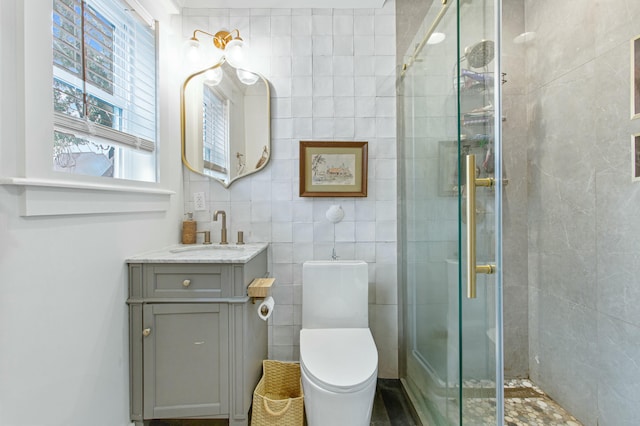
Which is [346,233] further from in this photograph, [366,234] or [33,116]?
[33,116]

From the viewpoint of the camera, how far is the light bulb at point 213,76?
2.02 m

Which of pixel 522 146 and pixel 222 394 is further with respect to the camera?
pixel 522 146

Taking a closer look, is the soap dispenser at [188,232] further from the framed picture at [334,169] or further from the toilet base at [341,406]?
the toilet base at [341,406]

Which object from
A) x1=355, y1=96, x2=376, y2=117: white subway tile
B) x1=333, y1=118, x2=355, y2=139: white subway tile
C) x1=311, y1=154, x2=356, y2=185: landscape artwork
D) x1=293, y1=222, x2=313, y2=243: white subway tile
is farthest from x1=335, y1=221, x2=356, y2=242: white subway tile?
x1=355, y1=96, x2=376, y2=117: white subway tile

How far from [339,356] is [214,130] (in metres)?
1.54

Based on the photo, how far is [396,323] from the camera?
81.4 inches

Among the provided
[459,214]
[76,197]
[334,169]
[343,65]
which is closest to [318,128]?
[334,169]

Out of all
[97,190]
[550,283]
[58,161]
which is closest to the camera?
[58,161]

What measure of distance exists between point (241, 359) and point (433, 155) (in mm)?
1273

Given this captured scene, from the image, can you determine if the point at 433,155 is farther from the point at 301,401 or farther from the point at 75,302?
the point at 75,302

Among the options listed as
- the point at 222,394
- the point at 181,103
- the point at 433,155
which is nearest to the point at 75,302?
the point at 222,394

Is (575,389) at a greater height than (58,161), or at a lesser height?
lesser

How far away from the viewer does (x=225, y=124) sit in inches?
80.9

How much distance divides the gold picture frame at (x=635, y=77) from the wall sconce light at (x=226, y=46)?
A: 189 centimetres
